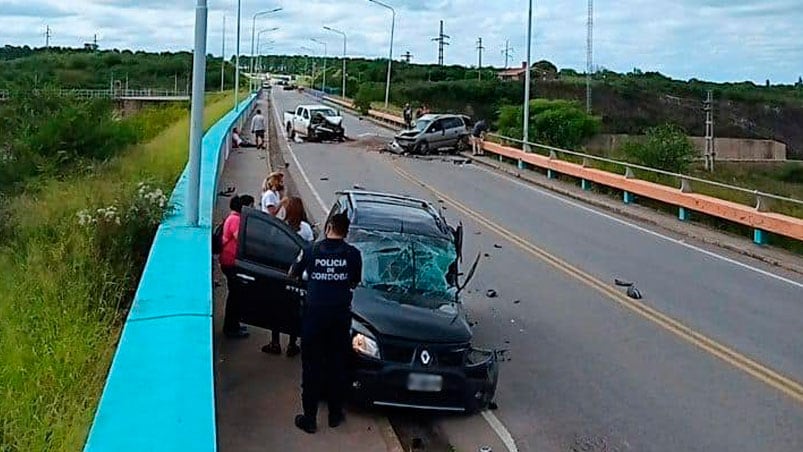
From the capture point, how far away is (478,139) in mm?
43625

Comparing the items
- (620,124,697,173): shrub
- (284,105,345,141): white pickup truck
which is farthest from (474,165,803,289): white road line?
(284,105,345,141): white pickup truck

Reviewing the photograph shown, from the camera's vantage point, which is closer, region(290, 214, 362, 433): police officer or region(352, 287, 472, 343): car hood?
region(290, 214, 362, 433): police officer

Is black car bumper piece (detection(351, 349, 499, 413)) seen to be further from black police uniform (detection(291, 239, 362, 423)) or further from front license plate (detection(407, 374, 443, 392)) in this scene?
black police uniform (detection(291, 239, 362, 423))

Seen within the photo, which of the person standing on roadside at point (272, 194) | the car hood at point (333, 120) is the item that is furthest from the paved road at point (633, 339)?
the car hood at point (333, 120)

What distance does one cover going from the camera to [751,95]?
112m

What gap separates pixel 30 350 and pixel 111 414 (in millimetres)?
3101

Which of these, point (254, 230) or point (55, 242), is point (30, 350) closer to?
point (254, 230)

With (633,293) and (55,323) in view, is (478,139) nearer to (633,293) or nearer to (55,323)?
(633,293)

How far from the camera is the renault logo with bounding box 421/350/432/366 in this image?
862cm

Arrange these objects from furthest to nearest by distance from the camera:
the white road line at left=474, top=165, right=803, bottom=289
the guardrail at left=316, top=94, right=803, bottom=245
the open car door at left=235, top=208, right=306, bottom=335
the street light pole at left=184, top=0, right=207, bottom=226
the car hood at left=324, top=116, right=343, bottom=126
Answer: the car hood at left=324, top=116, right=343, bottom=126 < the guardrail at left=316, top=94, right=803, bottom=245 < the white road line at left=474, top=165, right=803, bottom=289 < the street light pole at left=184, top=0, right=207, bottom=226 < the open car door at left=235, top=208, right=306, bottom=335

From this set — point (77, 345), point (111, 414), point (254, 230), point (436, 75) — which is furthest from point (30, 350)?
point (436, 75)

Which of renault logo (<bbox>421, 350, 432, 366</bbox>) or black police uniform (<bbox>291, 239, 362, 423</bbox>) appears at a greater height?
black police uniform (<bbox>291, 239, 362, 423</bbox>)

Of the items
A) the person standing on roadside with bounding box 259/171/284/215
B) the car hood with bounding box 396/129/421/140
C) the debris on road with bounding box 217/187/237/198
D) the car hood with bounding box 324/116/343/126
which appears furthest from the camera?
the car hood with bounding box 324/116/343/126

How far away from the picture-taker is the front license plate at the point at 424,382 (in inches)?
337
